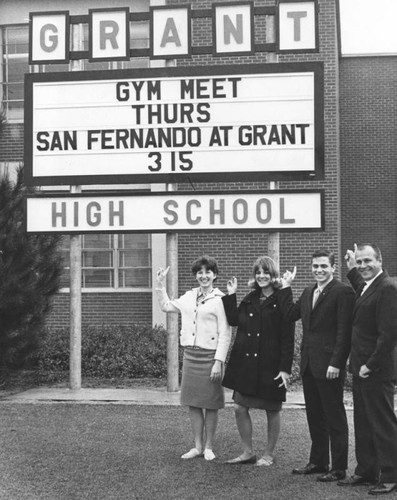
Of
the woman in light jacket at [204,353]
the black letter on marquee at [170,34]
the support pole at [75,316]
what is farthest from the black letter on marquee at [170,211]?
A: the woman in light jacket at [204,353]

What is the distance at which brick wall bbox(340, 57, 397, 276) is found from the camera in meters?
25.0

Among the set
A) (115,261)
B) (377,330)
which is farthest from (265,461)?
(115,261)

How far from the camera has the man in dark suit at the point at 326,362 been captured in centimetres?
597

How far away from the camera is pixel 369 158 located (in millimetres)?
25094

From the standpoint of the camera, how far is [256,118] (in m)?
10.1

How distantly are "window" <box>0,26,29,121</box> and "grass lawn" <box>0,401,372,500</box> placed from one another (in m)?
8.45

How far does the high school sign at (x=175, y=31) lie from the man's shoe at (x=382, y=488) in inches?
254

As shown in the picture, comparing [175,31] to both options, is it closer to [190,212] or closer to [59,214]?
[190,212]

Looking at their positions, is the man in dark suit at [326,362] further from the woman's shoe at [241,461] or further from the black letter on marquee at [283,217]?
the black letter on marquee at [283,217]

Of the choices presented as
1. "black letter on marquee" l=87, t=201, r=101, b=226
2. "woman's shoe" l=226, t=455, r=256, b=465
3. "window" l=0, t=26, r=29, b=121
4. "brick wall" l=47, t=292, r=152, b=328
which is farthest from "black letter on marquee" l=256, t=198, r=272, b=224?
"window" l=0, t=26, r=29, b=121

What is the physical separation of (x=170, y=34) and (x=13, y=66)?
679cm

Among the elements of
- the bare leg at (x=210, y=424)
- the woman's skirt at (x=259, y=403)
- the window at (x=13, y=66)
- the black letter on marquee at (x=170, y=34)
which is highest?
the window at (x=13, y=66)

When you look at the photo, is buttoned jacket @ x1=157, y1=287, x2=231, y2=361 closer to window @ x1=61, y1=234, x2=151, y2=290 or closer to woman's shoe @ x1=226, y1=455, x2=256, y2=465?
woman's shoe @ x1=226, y1=455, x2=256, y2=465

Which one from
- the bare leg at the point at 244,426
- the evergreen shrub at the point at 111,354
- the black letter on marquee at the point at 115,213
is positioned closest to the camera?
the bare leg at the point at 244,426
